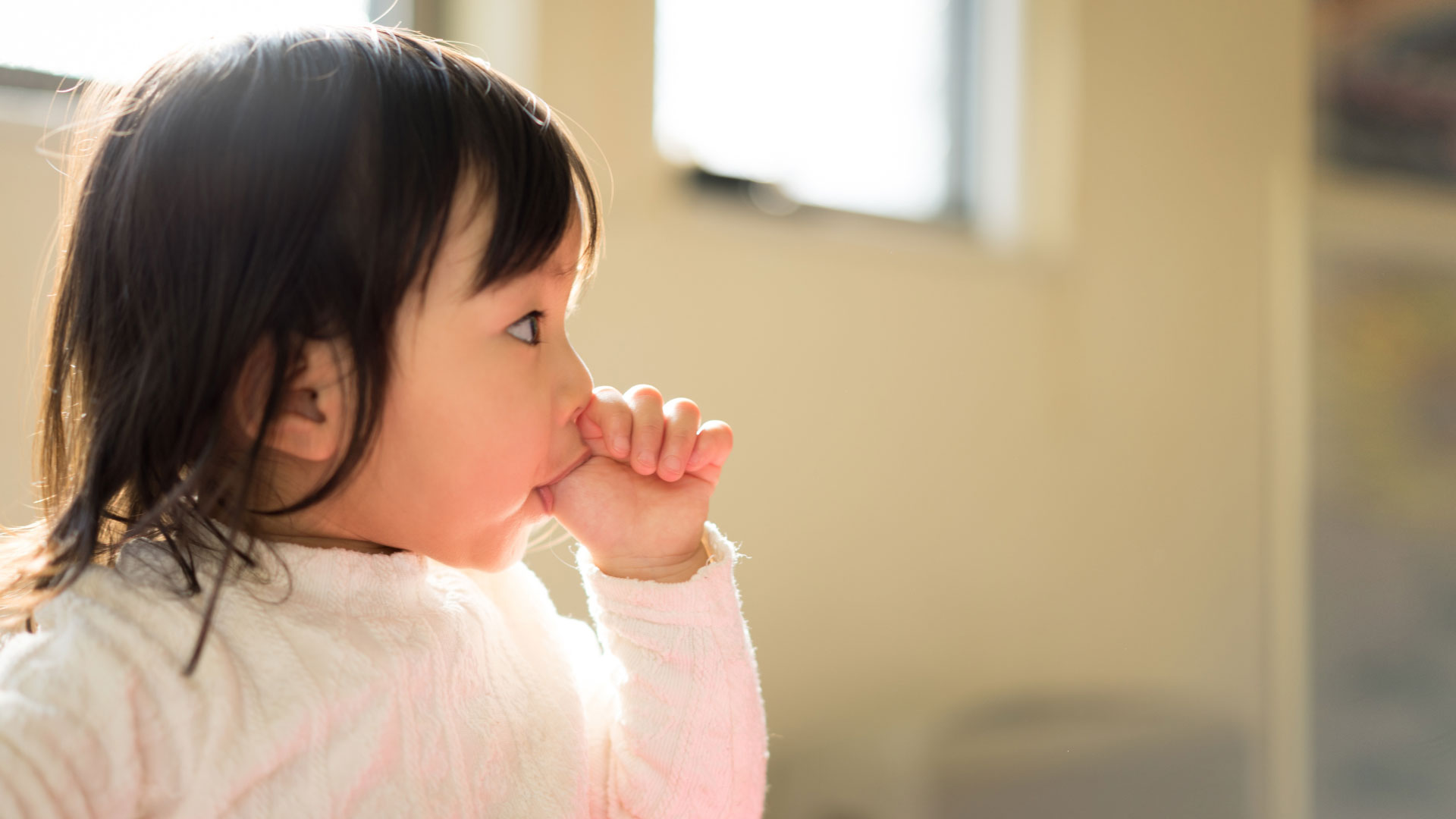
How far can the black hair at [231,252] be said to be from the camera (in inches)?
19.4

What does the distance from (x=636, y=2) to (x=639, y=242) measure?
0.28 m

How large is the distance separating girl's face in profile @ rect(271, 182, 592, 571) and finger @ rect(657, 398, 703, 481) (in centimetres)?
6

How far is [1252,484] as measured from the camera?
1.75 meters

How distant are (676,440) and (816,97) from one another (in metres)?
1.10

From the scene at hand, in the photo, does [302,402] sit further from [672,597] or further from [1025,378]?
[1025,378]

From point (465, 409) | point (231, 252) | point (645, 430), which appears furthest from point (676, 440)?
point (231, 252)

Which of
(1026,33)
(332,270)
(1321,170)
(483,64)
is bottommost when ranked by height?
(332,270)

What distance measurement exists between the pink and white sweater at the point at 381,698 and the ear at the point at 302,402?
6cm

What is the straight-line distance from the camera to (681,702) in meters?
0.60

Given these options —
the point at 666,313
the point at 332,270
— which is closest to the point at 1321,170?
the point at 666,313

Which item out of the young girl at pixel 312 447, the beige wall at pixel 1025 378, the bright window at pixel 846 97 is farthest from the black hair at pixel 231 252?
the bright window at pixel 846 97

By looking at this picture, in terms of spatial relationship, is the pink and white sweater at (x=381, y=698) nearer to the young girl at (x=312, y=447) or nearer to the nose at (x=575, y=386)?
the young girl at (x=312, y=447)

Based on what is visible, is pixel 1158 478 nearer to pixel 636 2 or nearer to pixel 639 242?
pixel 639 242

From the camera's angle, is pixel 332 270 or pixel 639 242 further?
pixel 639 242
